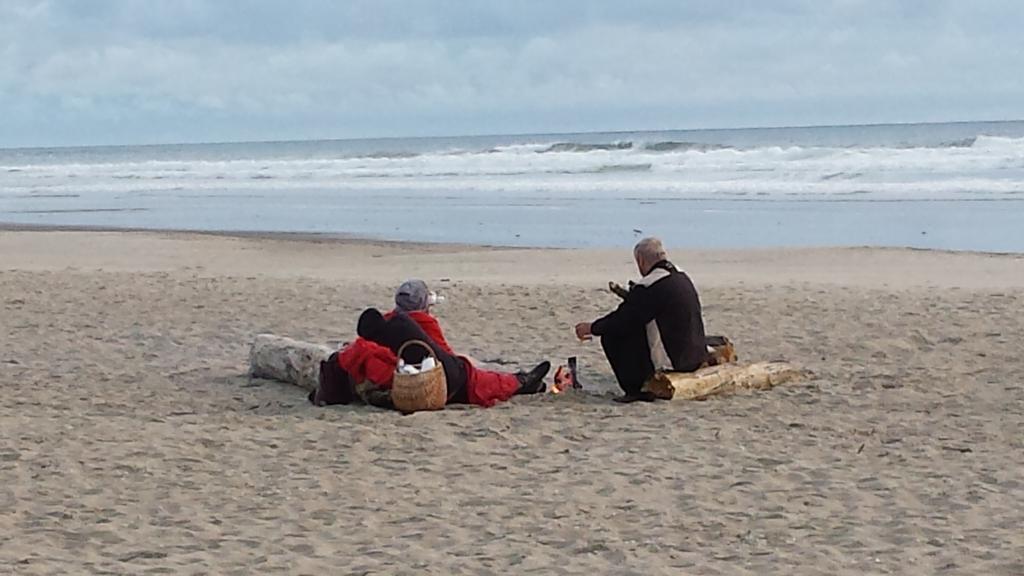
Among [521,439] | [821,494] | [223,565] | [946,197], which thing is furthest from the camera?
[946,197]

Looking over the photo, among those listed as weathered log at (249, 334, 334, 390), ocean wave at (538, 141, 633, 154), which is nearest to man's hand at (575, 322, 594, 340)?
weathered log at (249, 334, 334, 390)

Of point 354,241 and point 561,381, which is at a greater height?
point 354,241

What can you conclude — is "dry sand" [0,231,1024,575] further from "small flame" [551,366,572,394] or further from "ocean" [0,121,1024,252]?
"ocean" [0,121,1024,252]

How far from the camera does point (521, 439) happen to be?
726 centimetres

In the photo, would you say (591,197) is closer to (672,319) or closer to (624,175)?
(624,175)

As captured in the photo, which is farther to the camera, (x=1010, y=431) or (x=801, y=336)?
(x=801, y=336)

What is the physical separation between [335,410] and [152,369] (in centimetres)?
220

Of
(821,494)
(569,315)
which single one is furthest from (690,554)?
(569,315)

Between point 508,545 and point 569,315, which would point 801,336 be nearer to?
point 569,315

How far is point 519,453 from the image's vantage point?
695 centimetres

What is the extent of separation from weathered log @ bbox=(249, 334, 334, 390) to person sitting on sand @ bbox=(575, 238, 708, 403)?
178 cm

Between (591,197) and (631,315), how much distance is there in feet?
82.0

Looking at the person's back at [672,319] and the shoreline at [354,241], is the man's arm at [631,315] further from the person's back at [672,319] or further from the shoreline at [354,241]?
the shoreline at [354,241]

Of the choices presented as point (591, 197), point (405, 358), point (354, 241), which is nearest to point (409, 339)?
point (405, 358)
